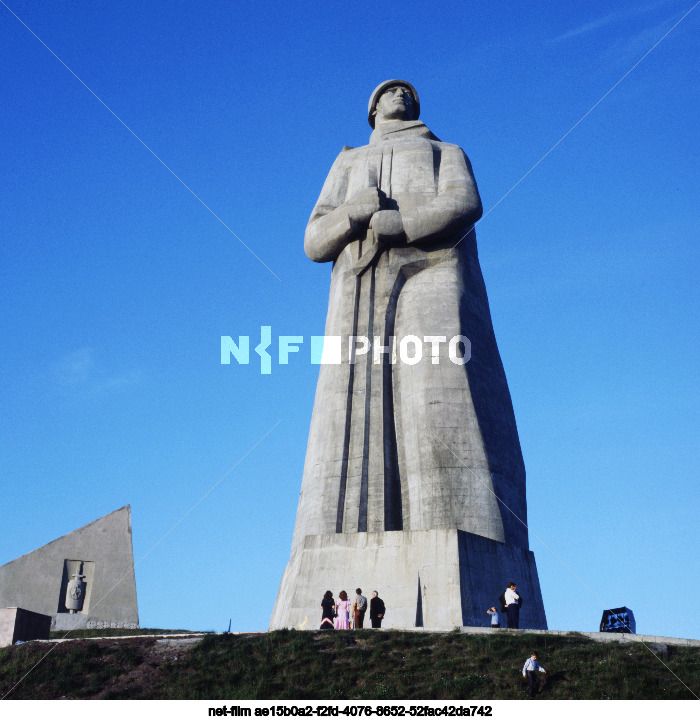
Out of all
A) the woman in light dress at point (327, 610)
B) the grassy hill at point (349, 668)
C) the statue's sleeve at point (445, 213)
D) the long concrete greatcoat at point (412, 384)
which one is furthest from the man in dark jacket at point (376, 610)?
the statue's sleeve at point (445, 213)

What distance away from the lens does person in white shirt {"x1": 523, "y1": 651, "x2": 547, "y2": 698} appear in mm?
8867

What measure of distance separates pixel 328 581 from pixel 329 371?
3.40 m

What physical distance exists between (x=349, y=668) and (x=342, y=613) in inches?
69.7

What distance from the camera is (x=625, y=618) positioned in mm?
11680

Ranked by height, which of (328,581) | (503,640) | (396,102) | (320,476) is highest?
(396,102)

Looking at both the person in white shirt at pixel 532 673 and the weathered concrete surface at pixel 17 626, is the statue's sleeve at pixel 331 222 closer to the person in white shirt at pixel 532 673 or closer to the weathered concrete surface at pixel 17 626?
the weathered concrete surface at pixel 17 626

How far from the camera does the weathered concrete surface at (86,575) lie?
17.7 m

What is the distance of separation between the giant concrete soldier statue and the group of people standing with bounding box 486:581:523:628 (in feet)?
0.90

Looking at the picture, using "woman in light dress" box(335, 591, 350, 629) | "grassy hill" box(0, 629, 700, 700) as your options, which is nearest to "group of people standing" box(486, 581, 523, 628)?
"grassy hill" box(0, 629, 700, 700)

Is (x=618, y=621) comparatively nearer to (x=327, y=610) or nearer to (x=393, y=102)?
(x=327, y=610)

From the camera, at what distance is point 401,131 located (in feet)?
54.1

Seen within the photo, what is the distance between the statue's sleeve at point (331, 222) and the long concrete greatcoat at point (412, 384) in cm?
2
